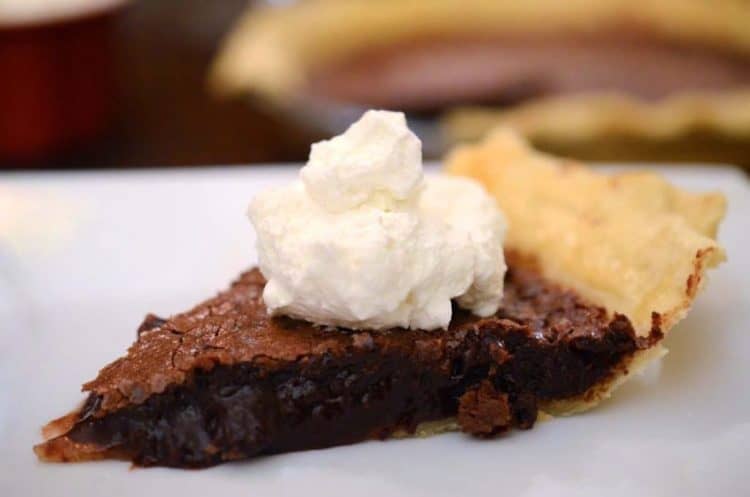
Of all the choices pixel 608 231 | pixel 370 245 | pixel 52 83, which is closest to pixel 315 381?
pixel 370 245

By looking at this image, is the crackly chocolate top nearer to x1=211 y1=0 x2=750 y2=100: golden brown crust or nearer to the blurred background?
the blurred background

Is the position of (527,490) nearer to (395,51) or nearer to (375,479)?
(375,479)

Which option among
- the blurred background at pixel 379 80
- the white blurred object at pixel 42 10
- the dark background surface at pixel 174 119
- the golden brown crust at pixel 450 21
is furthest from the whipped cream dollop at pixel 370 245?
the golden brown crust at pixel 450 21

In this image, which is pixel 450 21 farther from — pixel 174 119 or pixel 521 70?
pixel 174 119

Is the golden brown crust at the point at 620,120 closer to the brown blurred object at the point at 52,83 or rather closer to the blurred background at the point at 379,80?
the blurred background at the point at 379,80

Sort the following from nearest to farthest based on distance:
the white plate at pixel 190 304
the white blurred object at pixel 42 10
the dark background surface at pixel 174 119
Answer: the white plate at pixel 190 304 < the white blurred object at pixel 42 10 < the dark background surface at pixel 174 119

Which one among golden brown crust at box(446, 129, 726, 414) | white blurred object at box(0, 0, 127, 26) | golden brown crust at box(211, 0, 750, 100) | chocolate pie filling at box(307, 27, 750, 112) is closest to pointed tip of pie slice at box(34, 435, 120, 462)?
golden brown crust at box(446, 129, 726, 414)
